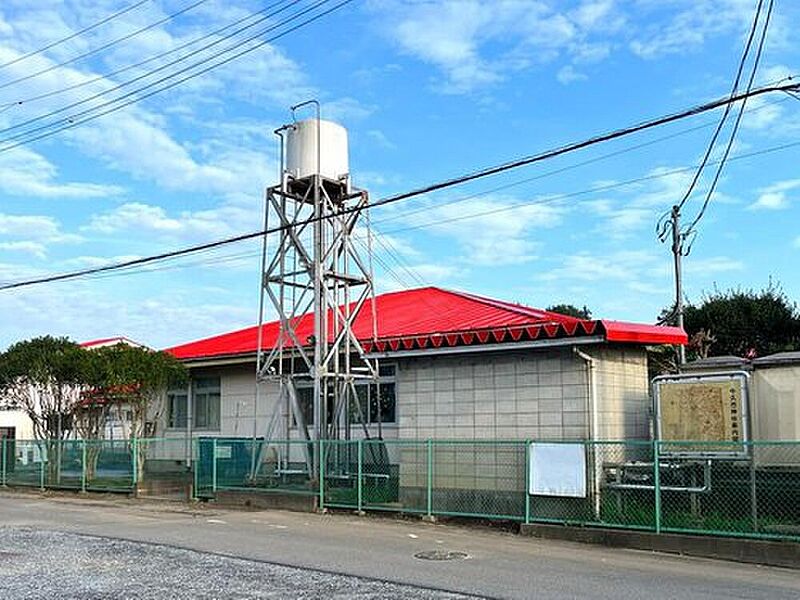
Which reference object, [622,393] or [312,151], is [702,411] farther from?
[312,151]

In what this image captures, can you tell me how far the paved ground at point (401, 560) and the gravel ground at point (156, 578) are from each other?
0.14 ft

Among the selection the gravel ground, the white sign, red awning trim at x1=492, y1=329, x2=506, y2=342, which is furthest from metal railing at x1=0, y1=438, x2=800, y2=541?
the gravel ground

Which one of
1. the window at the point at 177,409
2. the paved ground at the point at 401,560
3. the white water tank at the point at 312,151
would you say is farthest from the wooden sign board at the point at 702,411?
the window at the point at 177,409

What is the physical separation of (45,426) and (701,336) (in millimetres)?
20281

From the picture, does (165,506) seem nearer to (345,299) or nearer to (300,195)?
(345,299)

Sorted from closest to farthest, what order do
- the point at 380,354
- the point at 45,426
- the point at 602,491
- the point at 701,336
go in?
the point at 602,491, the point at 380,354, the point at 45,426, the point at 701,336

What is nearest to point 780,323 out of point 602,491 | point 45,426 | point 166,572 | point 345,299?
point 345,299

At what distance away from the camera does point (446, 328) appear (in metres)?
20.0

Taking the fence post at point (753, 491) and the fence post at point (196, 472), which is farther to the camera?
the fence post at point (196, 472)

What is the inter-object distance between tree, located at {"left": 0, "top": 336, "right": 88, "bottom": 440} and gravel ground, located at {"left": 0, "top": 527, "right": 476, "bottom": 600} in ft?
38.0

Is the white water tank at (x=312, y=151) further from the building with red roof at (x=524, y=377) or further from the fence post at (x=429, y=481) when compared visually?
the fence post at (x=429, y=481)

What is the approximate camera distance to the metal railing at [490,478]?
40.6 ft

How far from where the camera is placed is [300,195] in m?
20.6

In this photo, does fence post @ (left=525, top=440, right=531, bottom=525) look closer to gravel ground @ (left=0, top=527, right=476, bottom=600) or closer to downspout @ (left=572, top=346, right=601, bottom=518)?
downspout @ (left=572, top=346, right=601, bottom=518)
